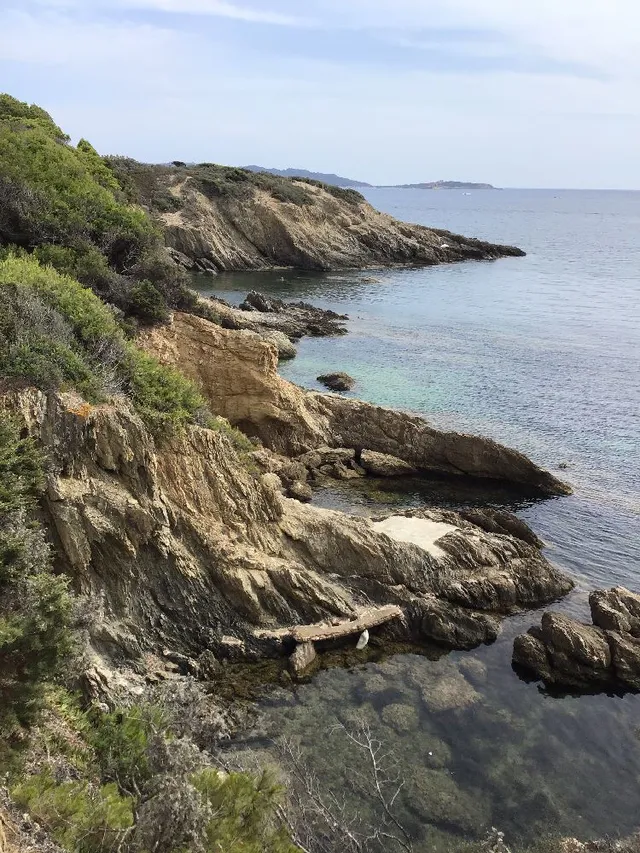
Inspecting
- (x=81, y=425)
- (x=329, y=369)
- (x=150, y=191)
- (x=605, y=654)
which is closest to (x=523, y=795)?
(x=605, y=654)

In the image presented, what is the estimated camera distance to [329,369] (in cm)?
4156

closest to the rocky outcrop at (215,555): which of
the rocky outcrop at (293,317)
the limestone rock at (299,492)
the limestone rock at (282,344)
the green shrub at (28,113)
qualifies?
the limestone rock at (299,492)

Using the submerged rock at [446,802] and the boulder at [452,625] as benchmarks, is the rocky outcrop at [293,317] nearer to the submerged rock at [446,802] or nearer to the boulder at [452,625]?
the boulder at [452,625]

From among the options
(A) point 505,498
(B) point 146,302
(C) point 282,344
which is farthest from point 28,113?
(A) point 505,498

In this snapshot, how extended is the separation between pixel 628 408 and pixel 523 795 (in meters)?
27.4

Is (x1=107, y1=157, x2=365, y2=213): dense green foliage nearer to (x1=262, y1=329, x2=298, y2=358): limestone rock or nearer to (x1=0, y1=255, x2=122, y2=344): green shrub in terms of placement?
(x1=262, y1=329, x2=298, y2=358): limestone rock

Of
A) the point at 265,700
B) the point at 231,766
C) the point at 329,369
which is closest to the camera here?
the point at 231,766

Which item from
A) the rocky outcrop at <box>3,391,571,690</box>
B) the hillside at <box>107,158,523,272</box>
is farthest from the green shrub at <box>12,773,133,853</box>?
the hillside at <box>107,158,523,272</box>

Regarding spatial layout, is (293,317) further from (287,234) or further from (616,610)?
(616,610)

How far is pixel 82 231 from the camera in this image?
2389 centimetres

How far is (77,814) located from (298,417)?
20533mm

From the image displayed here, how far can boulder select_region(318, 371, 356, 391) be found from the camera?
123 feet

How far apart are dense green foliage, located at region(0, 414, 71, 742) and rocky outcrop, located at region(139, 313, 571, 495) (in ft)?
37.2

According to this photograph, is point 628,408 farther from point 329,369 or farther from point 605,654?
point 605,654
